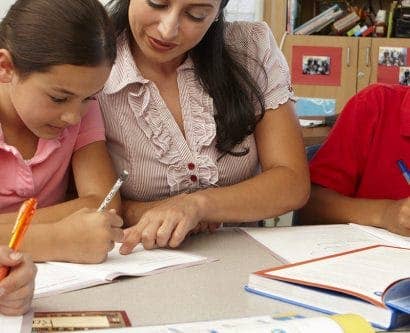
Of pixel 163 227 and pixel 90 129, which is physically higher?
pixel 90 129

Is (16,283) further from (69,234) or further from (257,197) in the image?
(257,197)

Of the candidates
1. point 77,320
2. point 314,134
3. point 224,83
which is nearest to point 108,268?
point 77,320

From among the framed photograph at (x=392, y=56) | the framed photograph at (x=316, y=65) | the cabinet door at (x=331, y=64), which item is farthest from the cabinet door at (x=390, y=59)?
the framed photograph at (x=316, y=65)

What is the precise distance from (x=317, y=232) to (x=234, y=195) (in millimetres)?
182

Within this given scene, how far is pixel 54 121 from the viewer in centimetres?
140

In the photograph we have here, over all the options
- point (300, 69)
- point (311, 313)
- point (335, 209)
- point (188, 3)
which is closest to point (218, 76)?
point (188, 3)

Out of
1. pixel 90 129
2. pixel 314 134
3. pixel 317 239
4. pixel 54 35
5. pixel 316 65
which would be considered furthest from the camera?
pixel 316 65

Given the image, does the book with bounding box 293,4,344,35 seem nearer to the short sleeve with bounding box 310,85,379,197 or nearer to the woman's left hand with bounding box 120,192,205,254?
the short sleeve with bounding box 310,85,379,197

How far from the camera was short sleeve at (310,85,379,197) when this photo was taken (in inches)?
69.9

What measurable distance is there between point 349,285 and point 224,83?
2.45 feet

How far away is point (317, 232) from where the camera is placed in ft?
4.99

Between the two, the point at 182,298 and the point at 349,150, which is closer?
the point at 182,298

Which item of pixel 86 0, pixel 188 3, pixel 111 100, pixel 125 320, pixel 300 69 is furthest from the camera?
pixel 300 69

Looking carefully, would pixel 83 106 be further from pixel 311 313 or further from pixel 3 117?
pixel 311 313
